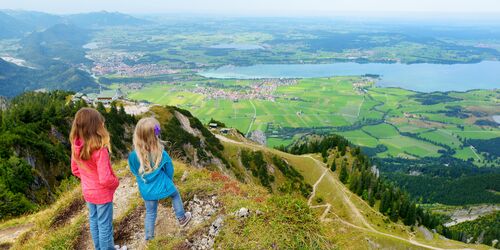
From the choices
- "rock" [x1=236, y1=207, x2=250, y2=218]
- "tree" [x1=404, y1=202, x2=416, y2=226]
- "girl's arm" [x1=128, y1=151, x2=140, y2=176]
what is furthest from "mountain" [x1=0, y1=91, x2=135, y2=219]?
"tree" [x1=404, y1=202, x2=416, y2=226]

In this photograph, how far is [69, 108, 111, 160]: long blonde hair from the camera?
29.8ft

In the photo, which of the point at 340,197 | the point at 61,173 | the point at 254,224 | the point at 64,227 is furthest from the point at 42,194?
the point at 340,197

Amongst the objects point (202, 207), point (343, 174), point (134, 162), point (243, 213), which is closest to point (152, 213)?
point (134, 162)

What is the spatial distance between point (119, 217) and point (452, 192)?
166 meters

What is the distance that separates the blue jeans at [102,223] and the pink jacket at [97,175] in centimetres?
28

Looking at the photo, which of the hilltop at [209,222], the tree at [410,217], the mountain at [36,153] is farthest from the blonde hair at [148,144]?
the tree at [410,217]

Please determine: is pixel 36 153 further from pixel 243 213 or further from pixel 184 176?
pixel 243 213

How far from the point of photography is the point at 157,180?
35.1 ft

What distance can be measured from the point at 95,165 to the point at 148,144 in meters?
1.45

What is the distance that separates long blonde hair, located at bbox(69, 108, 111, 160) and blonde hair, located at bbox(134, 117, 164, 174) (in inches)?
33.8

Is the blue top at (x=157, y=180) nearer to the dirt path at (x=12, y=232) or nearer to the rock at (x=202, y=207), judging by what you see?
the rock at (x=202, y=207)

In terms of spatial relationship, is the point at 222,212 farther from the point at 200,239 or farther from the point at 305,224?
the point at 305,224

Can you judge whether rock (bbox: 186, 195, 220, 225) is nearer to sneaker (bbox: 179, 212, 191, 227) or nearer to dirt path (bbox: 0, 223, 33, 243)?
sneaker (bbox: 179, 212, 191, 227)

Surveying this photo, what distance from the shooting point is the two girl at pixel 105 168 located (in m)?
9.23
